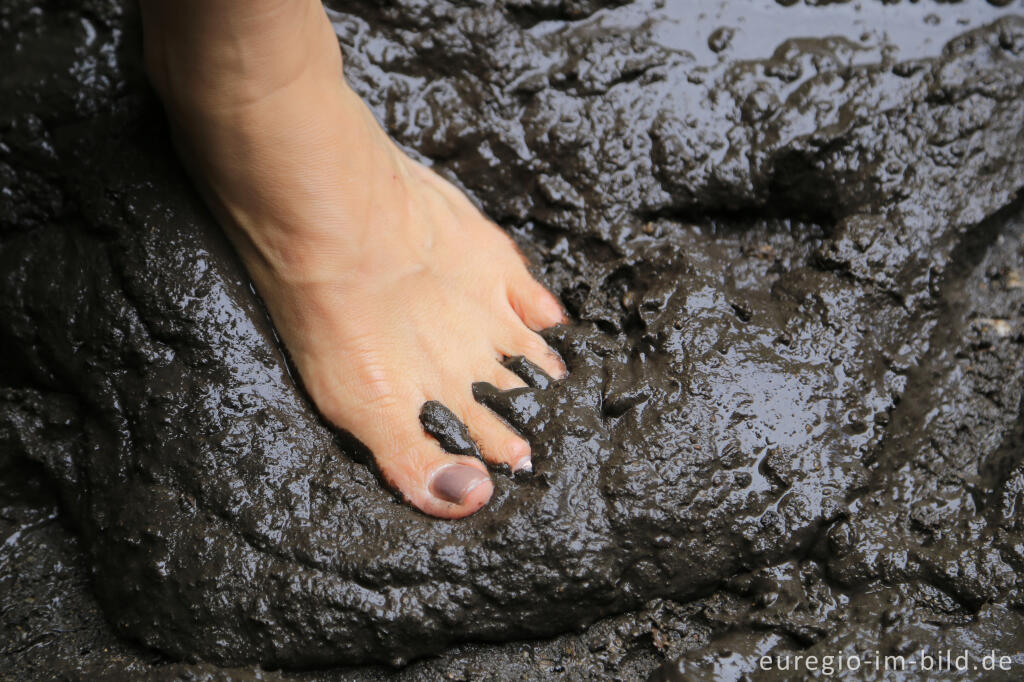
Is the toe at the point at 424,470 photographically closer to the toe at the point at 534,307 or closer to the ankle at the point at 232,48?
the toe at the point at 534,307

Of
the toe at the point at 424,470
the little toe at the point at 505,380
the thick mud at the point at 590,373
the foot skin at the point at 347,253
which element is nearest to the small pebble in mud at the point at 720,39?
the thick mud at the point at 590,373

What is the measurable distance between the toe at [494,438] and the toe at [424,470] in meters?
0.03

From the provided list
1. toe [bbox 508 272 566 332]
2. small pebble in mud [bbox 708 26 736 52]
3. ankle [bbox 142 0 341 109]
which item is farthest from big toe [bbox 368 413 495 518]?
small pebble in mud [bbox 708 26 736 52]

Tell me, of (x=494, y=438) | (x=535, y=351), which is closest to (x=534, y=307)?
(x=535, y=351)

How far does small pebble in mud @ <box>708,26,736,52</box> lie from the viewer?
5.48 feet

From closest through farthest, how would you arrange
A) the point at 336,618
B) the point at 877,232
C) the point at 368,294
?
the point at 336,618, the point at 368,294, the point at 877,232

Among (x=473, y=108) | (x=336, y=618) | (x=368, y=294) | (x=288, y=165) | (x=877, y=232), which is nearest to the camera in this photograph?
(x=336, y=618)

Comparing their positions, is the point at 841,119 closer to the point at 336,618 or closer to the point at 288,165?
the point at 288,165

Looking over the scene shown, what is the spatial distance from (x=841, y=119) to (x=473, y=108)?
0.71 meters

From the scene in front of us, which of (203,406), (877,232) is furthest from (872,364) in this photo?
(203,406)

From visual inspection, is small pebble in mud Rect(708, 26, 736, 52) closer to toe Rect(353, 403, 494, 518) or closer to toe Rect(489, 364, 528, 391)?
toe Rect(489, 364, 528, 391)

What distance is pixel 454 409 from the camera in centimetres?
138

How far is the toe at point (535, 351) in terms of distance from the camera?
56.2 inches

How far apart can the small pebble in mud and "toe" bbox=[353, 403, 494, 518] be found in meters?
0.97
